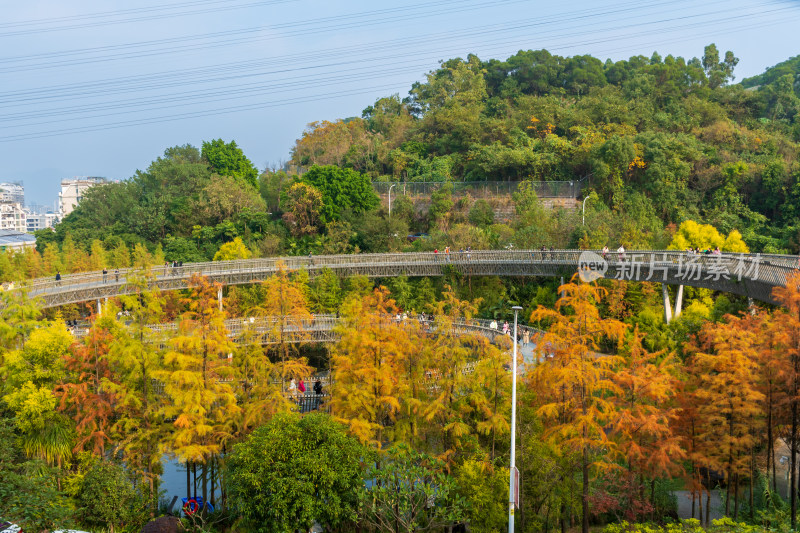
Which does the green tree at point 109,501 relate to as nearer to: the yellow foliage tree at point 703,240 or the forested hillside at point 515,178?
the forested hillside at point 515,178

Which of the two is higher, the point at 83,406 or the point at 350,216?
the point at 350,216

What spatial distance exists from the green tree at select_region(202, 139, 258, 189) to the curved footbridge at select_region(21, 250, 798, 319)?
1181 inches

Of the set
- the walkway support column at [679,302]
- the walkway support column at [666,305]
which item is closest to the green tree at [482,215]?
the walkway support column at [666,305]

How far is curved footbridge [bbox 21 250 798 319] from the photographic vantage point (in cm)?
3123

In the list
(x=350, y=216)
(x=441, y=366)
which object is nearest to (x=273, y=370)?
(x=441, y=366)

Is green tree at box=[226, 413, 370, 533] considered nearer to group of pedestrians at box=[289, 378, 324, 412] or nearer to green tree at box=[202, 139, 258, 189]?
group of pedestrians at box=[289, 378, 324, 412]

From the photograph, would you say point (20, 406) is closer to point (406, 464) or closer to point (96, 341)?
point (96, 341)

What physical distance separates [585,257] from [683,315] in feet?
21.3

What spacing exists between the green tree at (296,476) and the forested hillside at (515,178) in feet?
107

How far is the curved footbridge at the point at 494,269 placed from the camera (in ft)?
102

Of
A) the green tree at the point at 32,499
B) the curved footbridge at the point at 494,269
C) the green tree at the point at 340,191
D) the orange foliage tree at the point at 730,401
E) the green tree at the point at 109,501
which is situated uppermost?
the green tree at the point at 340,191

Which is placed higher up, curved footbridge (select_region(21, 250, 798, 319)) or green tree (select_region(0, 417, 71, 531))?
curved footbridge (select_region(21, 250, 798, 319))

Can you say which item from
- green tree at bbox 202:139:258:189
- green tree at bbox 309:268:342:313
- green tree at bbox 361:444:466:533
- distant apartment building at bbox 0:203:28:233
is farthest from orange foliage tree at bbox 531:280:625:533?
distant apartment building at bbox 0:203:28:233

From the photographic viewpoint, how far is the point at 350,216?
186 ft
